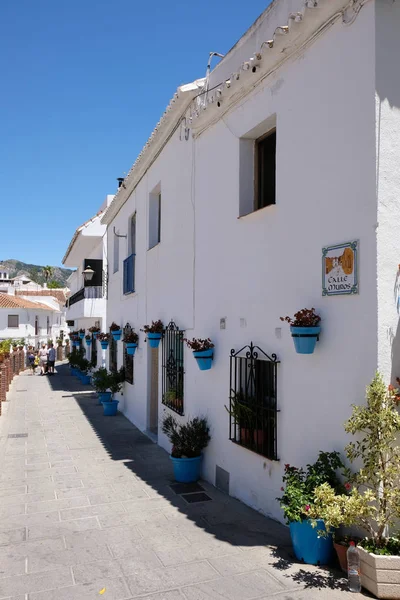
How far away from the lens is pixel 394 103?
14.5ft

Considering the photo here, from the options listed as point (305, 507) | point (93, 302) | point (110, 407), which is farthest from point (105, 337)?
point (305, 507)

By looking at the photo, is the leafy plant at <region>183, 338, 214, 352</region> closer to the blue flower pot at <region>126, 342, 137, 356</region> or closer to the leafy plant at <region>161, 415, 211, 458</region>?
the leafy plant at <region>161, 415, 211, 458</region>

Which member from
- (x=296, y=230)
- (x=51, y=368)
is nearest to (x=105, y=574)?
(x=296, y=230)

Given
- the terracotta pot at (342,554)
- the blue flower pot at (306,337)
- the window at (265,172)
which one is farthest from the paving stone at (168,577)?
the window at (265,172)

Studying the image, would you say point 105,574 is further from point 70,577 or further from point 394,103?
point 394,103

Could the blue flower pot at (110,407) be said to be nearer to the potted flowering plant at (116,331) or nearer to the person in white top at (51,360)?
the potted flowering plant at (116,331)

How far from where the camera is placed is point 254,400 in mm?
6145

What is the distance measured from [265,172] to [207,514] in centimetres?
446

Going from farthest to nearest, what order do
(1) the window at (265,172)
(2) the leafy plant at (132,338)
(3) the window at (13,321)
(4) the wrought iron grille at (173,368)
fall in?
(3) the window at (13,321) → (2) the leafy plant at (132,338) → (4) the wrought iron grille at (173,368) → (1) the window at (265,172)

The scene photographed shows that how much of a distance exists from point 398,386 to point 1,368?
590 inches

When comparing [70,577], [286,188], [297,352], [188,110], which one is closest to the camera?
[70,577]

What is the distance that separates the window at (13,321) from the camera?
157 ft

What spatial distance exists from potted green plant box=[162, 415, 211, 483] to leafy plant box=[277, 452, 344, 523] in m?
2.89

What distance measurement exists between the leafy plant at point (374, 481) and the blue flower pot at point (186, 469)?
354 cm
